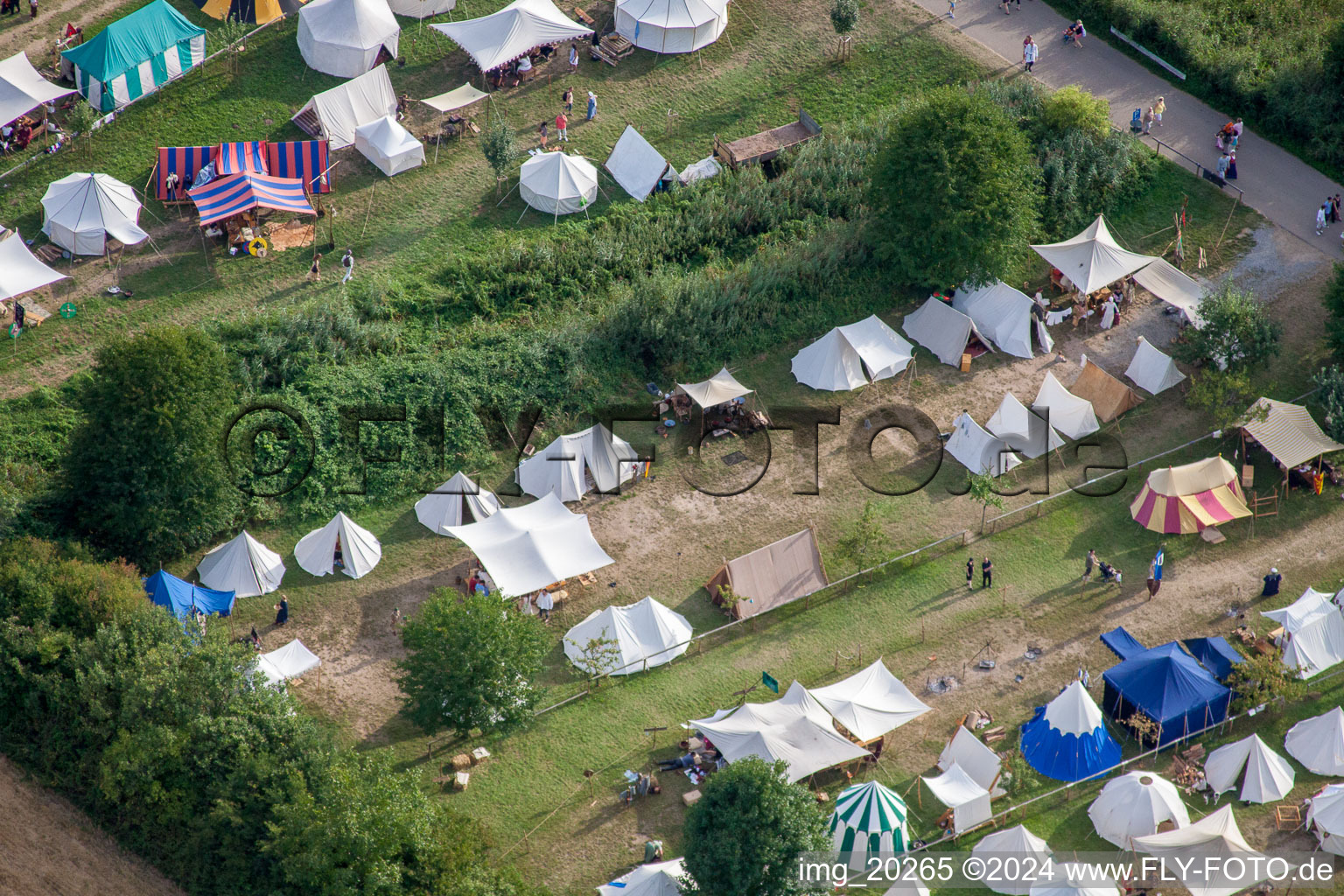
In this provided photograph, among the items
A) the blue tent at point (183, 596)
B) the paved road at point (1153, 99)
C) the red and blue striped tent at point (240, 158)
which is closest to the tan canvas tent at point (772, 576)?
the blue tent at point (183, 596)

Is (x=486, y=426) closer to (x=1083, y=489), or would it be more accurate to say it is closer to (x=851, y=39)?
(x=1083, y=489)

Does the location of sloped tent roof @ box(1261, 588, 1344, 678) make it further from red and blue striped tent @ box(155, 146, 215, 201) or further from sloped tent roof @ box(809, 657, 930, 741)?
red and blue striped tent @ box(155, 146, 215, 201)

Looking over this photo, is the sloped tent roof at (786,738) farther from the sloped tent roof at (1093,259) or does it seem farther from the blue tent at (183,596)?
the sloped tent roof at (1093,259)

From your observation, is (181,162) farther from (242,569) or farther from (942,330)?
(942,330)

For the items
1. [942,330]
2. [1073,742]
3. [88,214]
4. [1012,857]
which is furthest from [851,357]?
[88,214]

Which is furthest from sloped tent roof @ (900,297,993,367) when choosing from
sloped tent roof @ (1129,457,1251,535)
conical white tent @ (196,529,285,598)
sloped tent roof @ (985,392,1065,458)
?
conical white tent @ (196,529,285,598)

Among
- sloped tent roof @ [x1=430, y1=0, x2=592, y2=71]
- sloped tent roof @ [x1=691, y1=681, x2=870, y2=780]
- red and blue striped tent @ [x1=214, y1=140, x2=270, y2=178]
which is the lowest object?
sloped tent roof @ [x1=691, y1=681, x2=870, y2=780]

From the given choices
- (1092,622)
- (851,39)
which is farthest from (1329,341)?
(851,39)
